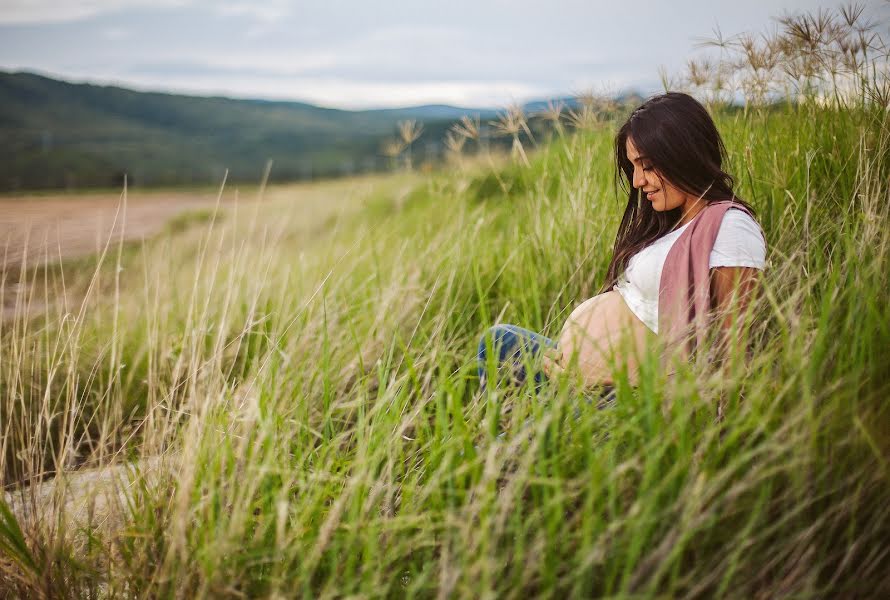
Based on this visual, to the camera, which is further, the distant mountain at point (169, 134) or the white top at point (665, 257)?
the distant mountain at point (169, 134)

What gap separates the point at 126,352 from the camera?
3.02m

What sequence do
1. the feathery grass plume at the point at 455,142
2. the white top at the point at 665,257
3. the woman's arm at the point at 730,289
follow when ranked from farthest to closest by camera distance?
the feathery grass plume at the point at 455,142
the white top at the point at 665,257
the woman's arm at the point at 730,289

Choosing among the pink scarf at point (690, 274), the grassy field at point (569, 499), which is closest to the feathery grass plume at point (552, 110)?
the pink scarf at point (690, 274)

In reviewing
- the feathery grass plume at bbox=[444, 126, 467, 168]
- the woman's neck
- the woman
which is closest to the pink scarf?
the woman

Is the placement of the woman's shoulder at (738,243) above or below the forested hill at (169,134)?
below

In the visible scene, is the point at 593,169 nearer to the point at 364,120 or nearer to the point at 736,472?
the point at 736,472

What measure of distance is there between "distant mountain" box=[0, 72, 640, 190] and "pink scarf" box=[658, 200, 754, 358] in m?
71.0

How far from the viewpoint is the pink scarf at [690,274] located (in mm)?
1536

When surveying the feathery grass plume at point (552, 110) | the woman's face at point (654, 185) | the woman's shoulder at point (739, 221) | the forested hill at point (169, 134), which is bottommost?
the woman's shoulder at point (739, 221)

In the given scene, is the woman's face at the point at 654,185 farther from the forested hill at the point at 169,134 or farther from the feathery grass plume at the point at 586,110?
the forested hill at the point at 169,134

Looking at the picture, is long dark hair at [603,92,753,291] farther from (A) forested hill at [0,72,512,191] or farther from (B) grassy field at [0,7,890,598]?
(A) forested hill at [0,72,512,191]

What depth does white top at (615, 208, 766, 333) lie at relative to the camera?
1.56m

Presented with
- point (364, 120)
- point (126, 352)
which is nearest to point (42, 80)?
point (364, 120)

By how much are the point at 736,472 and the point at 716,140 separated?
1.22 meters
